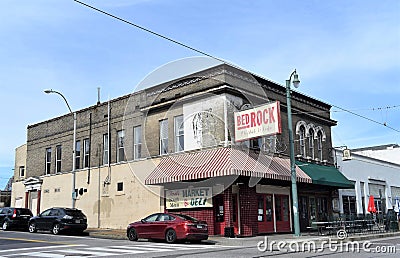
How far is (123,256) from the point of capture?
1387cm

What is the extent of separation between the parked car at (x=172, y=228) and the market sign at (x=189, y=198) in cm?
381

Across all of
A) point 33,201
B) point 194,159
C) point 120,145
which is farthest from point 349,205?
point 33,201

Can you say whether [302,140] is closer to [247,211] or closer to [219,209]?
[247,211]

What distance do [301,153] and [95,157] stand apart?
13721 millimetres

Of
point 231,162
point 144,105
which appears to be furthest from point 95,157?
point 231,162

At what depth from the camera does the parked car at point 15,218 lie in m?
28.0

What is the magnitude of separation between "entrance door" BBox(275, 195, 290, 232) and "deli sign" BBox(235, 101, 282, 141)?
560 centimetres

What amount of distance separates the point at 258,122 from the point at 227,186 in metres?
3.52

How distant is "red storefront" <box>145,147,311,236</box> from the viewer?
73.8 feet

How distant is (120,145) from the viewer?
2986 cm

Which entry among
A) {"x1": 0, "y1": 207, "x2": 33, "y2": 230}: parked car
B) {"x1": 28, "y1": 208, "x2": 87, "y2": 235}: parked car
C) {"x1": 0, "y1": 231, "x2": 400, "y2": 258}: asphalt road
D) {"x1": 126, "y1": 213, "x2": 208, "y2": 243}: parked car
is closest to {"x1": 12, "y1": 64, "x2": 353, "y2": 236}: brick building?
{"x1": 126, "y1": 213, "x2": 208, "y2": 243}: parked car

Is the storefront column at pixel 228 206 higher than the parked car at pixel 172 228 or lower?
higher

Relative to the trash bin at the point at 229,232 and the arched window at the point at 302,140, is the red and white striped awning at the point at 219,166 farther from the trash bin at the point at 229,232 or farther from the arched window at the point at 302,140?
the arched window at the point at 302,140

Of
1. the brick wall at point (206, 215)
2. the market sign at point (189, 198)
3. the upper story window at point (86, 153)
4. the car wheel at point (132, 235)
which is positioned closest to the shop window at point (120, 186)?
the upper story window at point (86, 153)
